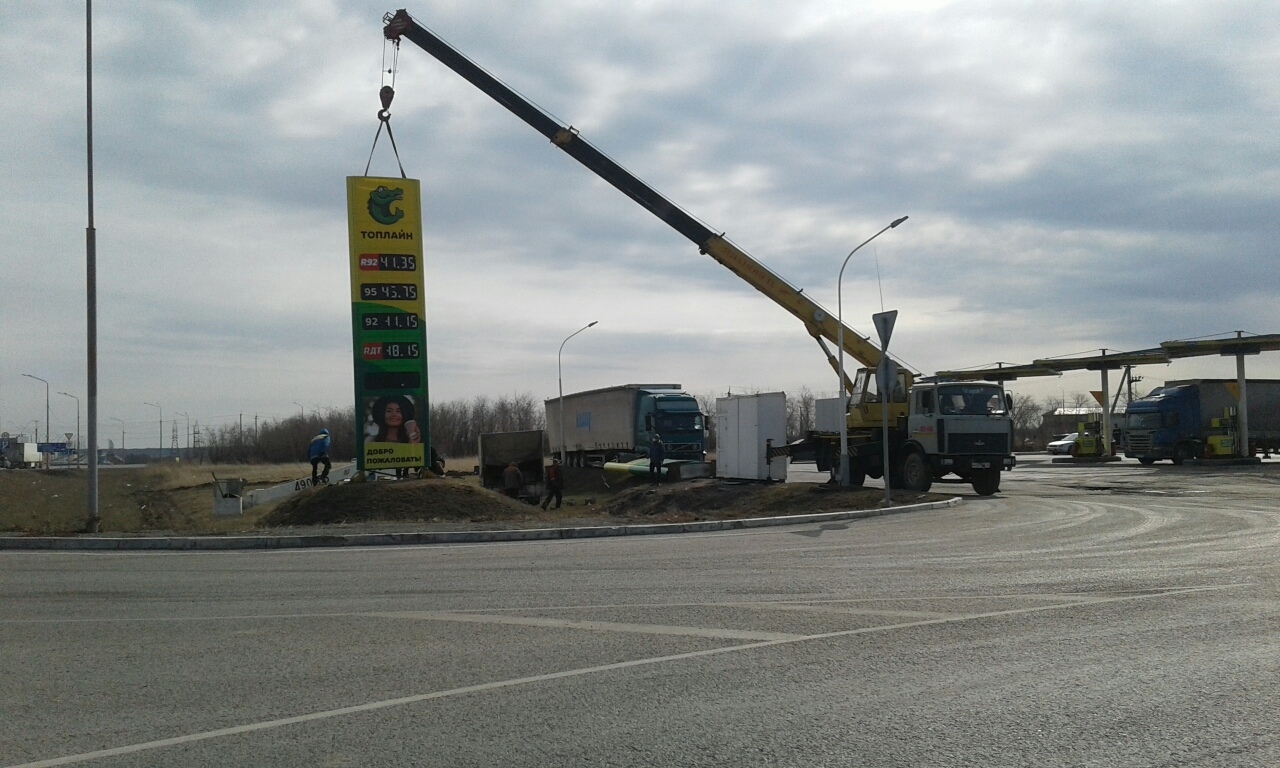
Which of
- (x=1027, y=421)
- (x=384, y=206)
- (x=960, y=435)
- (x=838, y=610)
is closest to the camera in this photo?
(x=838, y=610)

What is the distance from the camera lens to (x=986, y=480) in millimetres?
25609

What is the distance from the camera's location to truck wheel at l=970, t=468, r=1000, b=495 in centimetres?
2555

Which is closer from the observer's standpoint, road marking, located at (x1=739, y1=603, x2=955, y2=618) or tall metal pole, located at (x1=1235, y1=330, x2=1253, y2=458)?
road marking, located at (x1=739, y1=603, x2=955, y2=618)

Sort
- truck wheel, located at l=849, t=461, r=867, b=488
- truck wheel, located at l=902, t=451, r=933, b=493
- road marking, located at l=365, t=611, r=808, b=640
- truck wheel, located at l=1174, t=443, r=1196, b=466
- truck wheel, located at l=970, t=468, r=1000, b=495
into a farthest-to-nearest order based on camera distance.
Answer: truck wheel, located at l=1174, t=443, r=1196, b=466
truck wheel, located at l=849, t=461, r=867, b=488
truck wheel, located at l=970, t=468, r=1000, b=495
truck wheel, located at l=902, t=451, r=933, b=493
road marking, located at l=365, t=611, r=808, b=640

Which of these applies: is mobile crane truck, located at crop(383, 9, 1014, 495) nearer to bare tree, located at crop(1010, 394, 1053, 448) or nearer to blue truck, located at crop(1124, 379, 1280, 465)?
blue truck, located at crop(1124, 379, 1280, 465)

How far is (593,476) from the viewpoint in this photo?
44.4 metres

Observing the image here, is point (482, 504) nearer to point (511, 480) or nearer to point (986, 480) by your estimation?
point (511, 480)

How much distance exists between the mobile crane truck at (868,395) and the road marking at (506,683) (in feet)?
49.9

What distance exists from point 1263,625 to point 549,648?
17.7 ft

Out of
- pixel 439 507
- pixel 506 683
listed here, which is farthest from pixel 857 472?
pixel 506 683

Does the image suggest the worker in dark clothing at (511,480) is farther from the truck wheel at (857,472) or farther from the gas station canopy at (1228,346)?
the gas station canopy at (1228,346)

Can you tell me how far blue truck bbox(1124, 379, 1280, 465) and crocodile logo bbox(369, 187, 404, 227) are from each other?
120ft

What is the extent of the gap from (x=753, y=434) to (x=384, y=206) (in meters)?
12.8

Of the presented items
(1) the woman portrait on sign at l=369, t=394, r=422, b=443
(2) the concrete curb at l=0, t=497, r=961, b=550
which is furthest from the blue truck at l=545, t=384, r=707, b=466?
(2) the concrete curb at l=0, t=497, r=961, b=550
